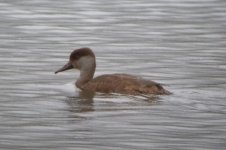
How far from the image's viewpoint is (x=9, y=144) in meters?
11.9

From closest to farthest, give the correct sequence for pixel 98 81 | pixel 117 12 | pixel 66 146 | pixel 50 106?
pixel 66 146 < pixel 50 106 < pixel 98 81 < pixel 117 12

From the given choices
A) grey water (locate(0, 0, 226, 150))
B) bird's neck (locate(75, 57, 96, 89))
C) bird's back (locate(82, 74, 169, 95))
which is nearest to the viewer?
grey water (locate(0, 0, 226, 150))

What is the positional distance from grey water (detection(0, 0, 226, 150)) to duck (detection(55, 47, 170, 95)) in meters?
0.16

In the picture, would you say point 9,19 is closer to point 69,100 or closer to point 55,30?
point 55,30

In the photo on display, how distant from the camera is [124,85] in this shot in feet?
51.3

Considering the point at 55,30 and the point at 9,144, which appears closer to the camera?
the point at 9,144

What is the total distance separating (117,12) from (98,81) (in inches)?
338

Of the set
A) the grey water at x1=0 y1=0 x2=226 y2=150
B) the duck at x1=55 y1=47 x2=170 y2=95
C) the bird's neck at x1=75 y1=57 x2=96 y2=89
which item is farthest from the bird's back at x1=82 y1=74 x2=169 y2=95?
the bird's neck at x1=75 y1=57 x2=96 y2=89

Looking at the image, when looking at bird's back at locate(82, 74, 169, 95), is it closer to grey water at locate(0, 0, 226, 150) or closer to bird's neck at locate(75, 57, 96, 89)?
grey water at locate(0, 0, 226, 150)

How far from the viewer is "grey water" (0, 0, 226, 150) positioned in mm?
12547

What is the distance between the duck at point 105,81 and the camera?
1546 cm

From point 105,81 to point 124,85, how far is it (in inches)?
15.9

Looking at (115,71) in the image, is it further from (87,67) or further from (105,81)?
(105,81)

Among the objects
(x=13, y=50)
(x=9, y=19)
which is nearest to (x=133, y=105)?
(x=13, y=50)
